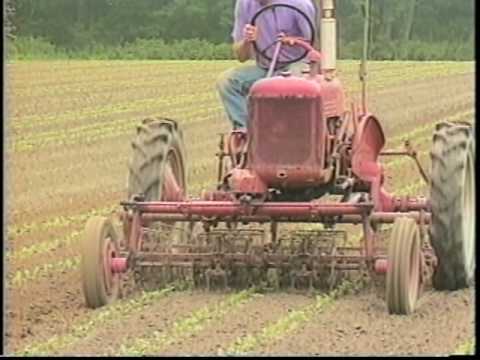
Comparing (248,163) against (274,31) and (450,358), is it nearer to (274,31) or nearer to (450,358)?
(274,31)

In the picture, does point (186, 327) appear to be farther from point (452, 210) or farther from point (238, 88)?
point (238, 88)

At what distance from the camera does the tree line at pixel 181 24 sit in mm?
5324

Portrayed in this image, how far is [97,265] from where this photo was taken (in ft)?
18.8

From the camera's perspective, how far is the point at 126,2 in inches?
248

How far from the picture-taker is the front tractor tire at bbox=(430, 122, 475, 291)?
6152mm

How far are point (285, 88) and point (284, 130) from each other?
7.4 inches

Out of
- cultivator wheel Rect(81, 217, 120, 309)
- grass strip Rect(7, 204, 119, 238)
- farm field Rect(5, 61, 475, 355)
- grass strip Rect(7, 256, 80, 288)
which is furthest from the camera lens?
grass strip Rect(7, 204, 119, 238)

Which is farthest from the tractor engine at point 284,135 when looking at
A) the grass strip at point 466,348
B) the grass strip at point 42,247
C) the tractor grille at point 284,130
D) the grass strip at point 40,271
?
the grass strip at point 42,247

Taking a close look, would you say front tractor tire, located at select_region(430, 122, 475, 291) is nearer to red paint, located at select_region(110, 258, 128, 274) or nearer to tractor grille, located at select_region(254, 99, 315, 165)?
tractor grille, located at select_region(254, 99, 315, 165)

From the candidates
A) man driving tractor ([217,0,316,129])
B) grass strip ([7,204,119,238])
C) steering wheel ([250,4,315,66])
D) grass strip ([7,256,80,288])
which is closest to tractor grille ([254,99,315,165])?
man driving tractor ([217,0,316,129])

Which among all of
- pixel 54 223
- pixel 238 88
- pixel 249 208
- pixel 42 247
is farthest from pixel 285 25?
pixel 54 223

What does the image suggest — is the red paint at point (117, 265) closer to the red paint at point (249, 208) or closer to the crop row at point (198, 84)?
the red paint at point (249, 208)

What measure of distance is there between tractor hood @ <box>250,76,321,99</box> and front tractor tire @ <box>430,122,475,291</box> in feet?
2.22

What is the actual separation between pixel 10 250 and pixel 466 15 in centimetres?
296
